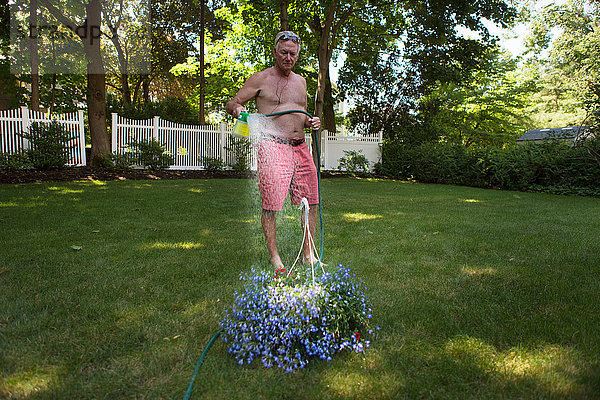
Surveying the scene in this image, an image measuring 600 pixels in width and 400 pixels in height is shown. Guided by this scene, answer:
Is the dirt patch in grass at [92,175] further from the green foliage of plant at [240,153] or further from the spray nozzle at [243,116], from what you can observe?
the spray nozzle at [243,116]

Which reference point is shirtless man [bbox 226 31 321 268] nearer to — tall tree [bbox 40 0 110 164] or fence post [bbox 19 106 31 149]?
fence post [bbox 19 106 31 149]

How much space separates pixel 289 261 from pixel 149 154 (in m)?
9.94

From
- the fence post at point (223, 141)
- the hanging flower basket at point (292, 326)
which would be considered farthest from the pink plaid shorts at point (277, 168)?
the fence post at point (223, 141)

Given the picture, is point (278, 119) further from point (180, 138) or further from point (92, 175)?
point (180, 138)

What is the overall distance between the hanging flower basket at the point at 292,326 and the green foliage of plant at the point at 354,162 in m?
14.6

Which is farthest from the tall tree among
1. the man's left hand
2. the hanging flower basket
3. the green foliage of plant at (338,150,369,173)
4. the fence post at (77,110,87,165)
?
the hanging flower basket

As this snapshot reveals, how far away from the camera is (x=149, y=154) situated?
12.3 m

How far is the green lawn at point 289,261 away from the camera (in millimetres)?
1887

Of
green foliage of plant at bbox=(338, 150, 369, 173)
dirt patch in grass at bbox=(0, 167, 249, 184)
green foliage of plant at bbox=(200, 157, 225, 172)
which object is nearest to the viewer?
dirt patch in grass at bbox=(0, 167, 249, 184)

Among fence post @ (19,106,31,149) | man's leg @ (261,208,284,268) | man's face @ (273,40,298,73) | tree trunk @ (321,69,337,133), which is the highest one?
tree trunk @ (321,69,337,133)

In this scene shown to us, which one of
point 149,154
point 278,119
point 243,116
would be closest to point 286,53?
point 278,119

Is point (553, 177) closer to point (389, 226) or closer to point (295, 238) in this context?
point (389, 226)

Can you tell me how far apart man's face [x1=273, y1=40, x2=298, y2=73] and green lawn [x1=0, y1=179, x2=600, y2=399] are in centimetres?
156

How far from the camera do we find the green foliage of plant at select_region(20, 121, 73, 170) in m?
10.2
